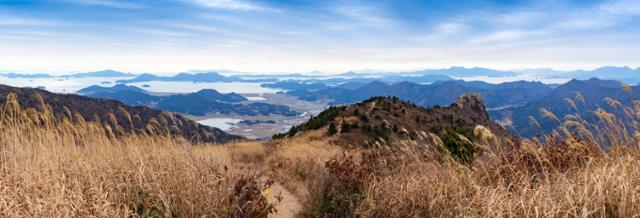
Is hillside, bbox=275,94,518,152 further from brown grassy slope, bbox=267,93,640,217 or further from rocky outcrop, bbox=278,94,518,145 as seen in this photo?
brown grassy slope, bbox=267,93,640,217

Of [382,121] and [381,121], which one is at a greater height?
[382,121]

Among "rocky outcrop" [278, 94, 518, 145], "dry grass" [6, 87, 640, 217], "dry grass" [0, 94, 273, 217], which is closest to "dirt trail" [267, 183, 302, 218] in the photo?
"dry grass" [6, 87, 640, 217]

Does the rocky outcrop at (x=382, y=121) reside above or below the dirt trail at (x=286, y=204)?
below

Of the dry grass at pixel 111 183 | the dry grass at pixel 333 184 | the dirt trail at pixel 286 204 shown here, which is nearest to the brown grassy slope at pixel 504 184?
the dry grass at pixel 333 184

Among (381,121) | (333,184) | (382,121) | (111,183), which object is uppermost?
(111,183)

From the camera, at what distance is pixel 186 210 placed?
18.8 ft

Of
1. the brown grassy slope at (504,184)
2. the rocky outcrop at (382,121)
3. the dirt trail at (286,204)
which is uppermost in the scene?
the brown grassy slope at (504,184)

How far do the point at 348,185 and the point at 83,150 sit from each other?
509cm

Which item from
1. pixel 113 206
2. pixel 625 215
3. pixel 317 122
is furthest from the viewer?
pixel 317 122

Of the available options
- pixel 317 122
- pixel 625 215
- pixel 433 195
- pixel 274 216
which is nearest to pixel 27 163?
pixel 274 216

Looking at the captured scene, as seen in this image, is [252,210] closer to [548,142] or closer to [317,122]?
[548,142]

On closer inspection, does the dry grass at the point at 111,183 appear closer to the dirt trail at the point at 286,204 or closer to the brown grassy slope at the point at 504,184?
the dirt trail at the point at 286,204

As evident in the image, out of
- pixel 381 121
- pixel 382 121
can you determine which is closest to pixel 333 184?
pixel 382 121

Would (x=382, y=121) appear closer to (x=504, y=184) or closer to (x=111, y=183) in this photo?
(x=504, y=184)
